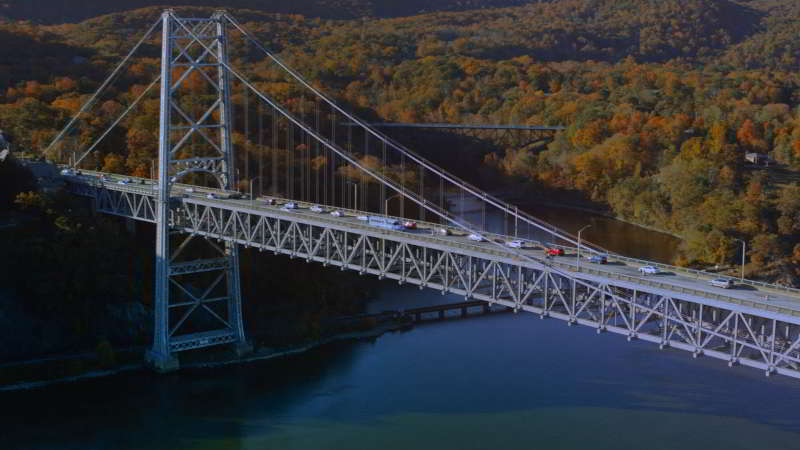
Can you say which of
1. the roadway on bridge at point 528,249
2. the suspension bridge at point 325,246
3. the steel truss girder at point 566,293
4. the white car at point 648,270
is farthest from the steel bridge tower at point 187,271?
the white car at point 648,270

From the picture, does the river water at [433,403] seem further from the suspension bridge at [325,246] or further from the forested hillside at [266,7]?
the forested hillside at [266,7]

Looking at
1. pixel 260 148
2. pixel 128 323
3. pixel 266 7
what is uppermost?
pixel 266 7

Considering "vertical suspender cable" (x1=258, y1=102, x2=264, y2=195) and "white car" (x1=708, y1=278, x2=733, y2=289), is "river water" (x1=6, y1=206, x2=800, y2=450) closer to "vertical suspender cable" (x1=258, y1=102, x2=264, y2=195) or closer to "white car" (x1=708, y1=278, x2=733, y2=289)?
"white car" (x1=708, y1=278, x2=733, y2=289)

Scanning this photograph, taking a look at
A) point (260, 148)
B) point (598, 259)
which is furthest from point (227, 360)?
point (260, 148)

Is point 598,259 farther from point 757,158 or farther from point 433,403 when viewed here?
point 757,158

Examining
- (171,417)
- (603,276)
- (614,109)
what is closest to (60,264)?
(171,417)
